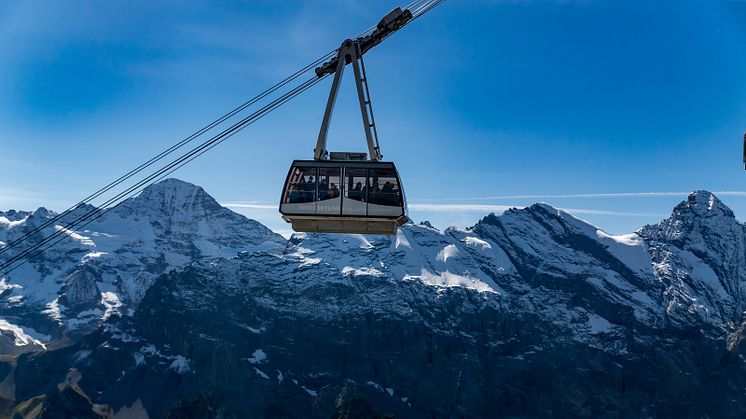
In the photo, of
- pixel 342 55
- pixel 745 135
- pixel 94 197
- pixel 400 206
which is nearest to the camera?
pixel 745 135

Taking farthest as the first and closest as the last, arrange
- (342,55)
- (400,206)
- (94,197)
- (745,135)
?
(94,197) < (342,55) < (400,206) < (745,135)

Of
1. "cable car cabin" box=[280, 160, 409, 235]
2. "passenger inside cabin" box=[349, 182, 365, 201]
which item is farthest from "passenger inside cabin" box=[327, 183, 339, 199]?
"passenger inside cabin" box=[349, 182, 365, 201]

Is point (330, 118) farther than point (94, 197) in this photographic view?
No

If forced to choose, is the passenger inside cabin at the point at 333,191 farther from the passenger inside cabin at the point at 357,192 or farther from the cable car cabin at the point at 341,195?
the passenger inside cabin at the point at 357,192

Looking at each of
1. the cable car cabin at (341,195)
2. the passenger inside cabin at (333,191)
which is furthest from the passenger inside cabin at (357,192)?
the passenger inside cabin at (333,191)

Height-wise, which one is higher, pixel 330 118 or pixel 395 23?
pixel 395 23

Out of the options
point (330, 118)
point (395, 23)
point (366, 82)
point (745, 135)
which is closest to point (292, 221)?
point (330, 118)

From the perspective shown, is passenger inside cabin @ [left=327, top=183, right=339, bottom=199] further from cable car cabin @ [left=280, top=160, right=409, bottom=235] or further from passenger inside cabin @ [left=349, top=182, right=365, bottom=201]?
passenger inside cabin @ [left=349, top=182, right=365, bottom=201]

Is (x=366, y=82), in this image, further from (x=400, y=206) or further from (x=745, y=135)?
(x=745, y=135)
